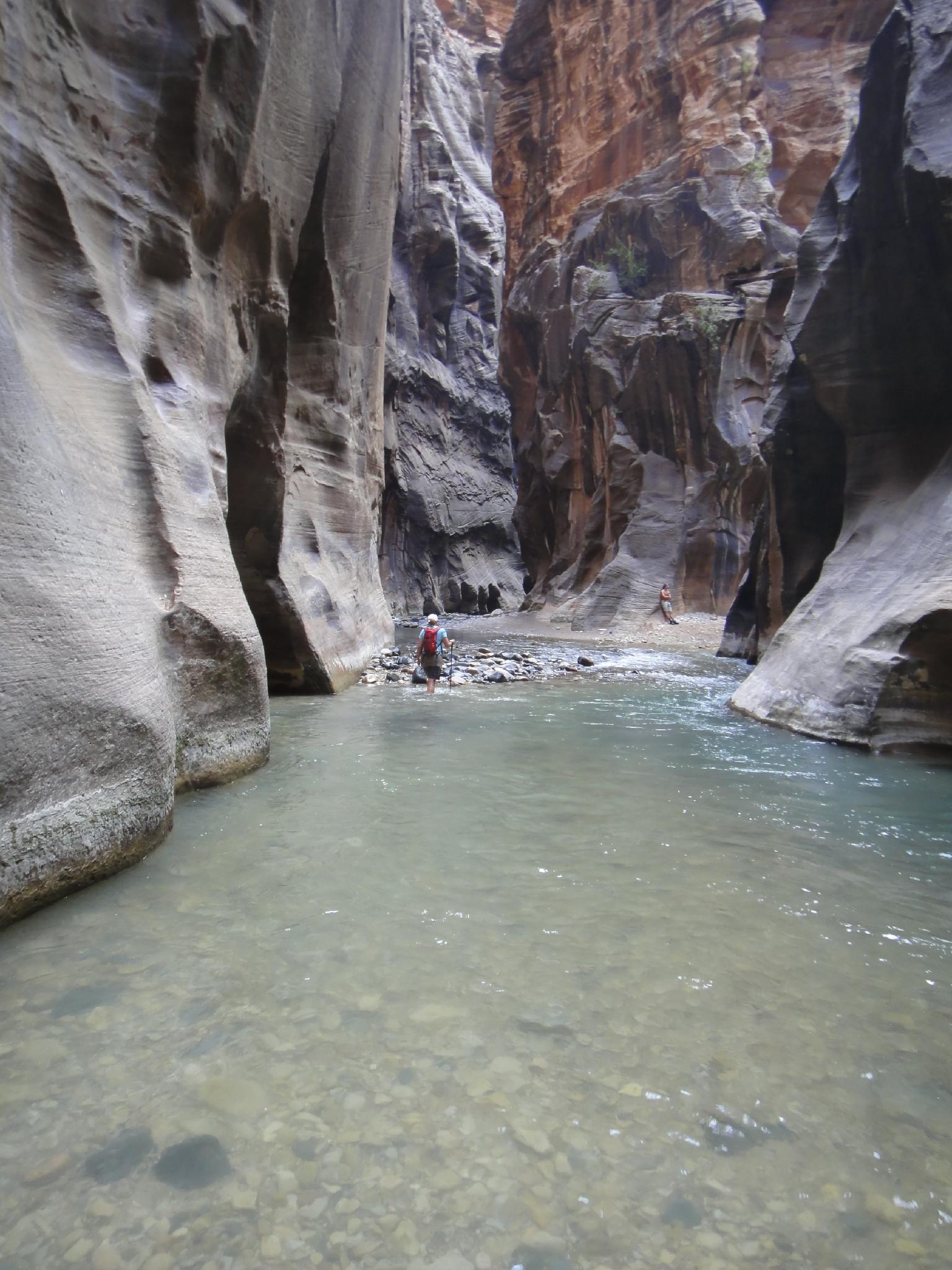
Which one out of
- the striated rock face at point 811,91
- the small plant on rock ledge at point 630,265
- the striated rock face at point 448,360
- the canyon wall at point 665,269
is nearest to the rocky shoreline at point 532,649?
the canyon wall at point 665,269

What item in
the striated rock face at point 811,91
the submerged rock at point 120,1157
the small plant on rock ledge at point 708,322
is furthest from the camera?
the striated rock face at point 811,91

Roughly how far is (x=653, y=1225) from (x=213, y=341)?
7.14m

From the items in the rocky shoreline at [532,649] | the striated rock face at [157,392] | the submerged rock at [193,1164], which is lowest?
the submerged rock at [193,1164]

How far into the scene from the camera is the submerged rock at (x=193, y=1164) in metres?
1.76

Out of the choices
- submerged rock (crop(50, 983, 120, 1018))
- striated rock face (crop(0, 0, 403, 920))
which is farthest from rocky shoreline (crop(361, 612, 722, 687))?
submerged rock (crop(50, 983, 120, 1018))

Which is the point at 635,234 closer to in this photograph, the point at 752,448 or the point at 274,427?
the point at 752,448

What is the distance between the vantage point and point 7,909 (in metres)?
2.98

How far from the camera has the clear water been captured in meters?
1.66

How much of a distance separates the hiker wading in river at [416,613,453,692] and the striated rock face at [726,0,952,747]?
12.3 ft

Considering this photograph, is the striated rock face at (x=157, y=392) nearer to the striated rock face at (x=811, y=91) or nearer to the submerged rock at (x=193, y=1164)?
the submerged rock at (x=193, y=1164)

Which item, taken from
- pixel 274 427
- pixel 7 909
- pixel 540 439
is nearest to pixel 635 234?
pixel 540 439

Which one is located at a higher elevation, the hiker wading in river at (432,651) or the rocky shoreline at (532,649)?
the hiker wading in river at (432,651)

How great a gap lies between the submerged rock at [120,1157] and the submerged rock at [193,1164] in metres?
0.05

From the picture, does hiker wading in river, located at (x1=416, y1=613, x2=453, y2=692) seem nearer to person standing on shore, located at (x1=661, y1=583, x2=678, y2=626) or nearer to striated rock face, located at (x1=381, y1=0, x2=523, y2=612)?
person standing on shore, located at (x1=661, y1=583, x2=678, y2=626)
